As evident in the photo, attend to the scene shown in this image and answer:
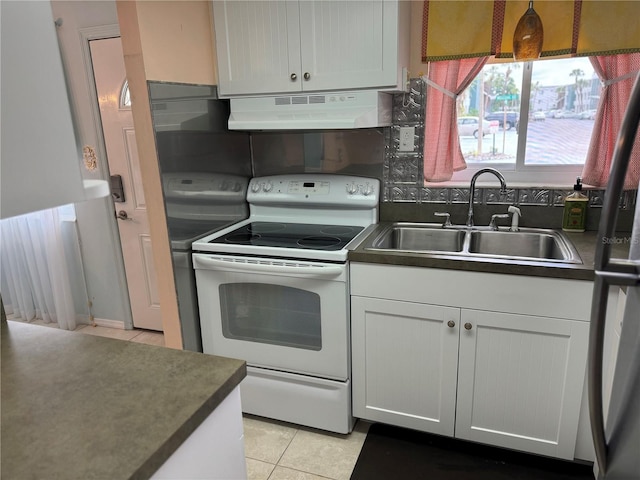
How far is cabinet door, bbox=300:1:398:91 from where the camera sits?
195 cm

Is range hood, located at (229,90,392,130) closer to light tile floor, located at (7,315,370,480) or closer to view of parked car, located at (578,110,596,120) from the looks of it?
view of parked car, located at (578,110,596,120)

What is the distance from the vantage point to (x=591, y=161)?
2.09 metres

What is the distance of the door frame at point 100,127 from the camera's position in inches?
111

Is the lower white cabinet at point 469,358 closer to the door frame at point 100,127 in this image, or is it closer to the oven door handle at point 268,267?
the oven door handle at point 268,267

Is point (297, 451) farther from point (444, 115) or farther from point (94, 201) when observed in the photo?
point (94, 201)

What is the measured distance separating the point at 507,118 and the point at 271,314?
5.02 ft

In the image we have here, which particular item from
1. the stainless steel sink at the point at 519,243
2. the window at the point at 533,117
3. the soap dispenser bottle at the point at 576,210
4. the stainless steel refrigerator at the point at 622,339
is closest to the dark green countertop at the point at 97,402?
the stainless steel refrigerator at the point at 622,339

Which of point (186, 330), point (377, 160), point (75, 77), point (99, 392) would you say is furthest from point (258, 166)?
point (99, 392)

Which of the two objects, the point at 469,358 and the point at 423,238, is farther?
the point at 423,238

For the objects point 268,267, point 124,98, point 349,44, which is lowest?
point 268,267

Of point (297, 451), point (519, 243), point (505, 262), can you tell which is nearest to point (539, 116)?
point (519, 243)

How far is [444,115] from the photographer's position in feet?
7.40

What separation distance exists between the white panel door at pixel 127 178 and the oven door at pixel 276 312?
3.61ft

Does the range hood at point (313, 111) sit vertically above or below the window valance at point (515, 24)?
below
